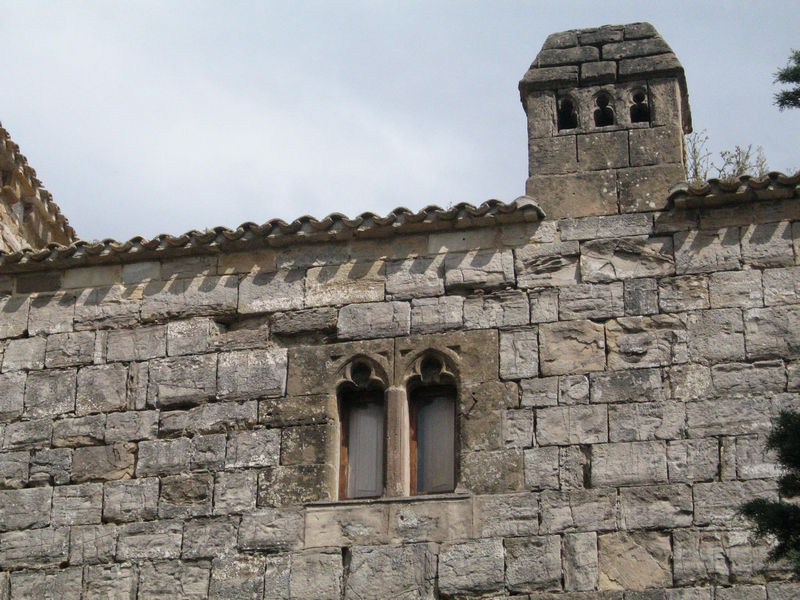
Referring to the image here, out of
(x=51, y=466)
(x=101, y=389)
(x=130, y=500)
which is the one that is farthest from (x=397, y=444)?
(x=51, y=466)

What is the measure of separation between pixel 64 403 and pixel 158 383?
0.72m

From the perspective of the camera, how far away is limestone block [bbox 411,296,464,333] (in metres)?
11.4

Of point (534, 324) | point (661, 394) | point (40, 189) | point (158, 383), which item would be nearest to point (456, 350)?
point (534, 324)

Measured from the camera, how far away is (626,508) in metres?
10.4

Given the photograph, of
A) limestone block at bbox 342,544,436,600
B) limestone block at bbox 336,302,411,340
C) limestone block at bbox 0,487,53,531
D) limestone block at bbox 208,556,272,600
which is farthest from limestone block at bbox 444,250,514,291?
limestone block at bbox 0,487,53,531

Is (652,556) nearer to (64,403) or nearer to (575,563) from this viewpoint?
(575,563)

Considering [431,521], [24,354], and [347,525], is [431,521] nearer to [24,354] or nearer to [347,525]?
[347,525]

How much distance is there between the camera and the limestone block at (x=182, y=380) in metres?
11.6

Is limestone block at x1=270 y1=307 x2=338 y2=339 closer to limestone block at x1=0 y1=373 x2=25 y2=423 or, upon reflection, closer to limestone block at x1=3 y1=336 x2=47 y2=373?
limestone block at x1=3 y1=336 x2=47 y2=373

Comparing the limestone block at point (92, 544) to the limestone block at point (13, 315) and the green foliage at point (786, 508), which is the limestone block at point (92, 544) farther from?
the green foliage at point (786, 508)

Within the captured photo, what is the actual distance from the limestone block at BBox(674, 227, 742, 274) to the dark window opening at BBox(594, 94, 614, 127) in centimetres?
132

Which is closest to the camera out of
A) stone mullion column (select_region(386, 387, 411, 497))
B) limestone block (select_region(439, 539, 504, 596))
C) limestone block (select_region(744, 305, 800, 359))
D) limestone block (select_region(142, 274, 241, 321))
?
limestone block (select_region(439, 539, 504, 596))

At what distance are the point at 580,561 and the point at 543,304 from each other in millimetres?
1911

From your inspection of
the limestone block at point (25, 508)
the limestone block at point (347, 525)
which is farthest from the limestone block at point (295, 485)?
the limestone block at point (25, 508)
